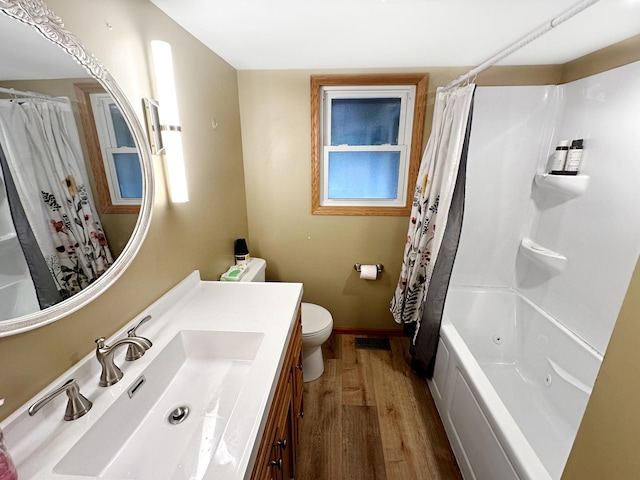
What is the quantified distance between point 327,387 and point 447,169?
1662 mm

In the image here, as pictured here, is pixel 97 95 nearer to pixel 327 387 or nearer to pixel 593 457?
pixel 593 457

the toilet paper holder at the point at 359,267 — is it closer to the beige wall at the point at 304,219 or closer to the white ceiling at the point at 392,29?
the beige wall at the point at 304,219

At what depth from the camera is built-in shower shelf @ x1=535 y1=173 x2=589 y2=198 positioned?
1.67 meters

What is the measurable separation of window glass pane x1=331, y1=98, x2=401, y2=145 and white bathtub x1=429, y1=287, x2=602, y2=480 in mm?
1332

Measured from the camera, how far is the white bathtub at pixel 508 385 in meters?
1.18

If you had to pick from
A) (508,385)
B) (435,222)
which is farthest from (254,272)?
(508,385)

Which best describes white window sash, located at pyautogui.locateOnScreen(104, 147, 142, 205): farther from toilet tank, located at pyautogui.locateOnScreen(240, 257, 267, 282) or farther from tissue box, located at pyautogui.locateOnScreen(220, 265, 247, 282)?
toilet tank, located at pyautogui.locateOnScreen(240, 257, 267, 282)

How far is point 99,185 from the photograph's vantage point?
912 millimetres

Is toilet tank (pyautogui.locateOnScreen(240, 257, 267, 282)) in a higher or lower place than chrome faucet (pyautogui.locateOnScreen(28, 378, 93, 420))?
lower

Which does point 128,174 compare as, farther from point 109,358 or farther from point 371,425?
point 371,425

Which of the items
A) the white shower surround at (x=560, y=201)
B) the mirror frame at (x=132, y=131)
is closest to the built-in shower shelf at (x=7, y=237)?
the mirror frame at (x=132, y=131)

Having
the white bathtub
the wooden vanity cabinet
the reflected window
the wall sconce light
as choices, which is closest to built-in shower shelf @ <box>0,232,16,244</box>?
the reflected window

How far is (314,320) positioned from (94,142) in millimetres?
1573

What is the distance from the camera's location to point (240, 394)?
2.82 ft
